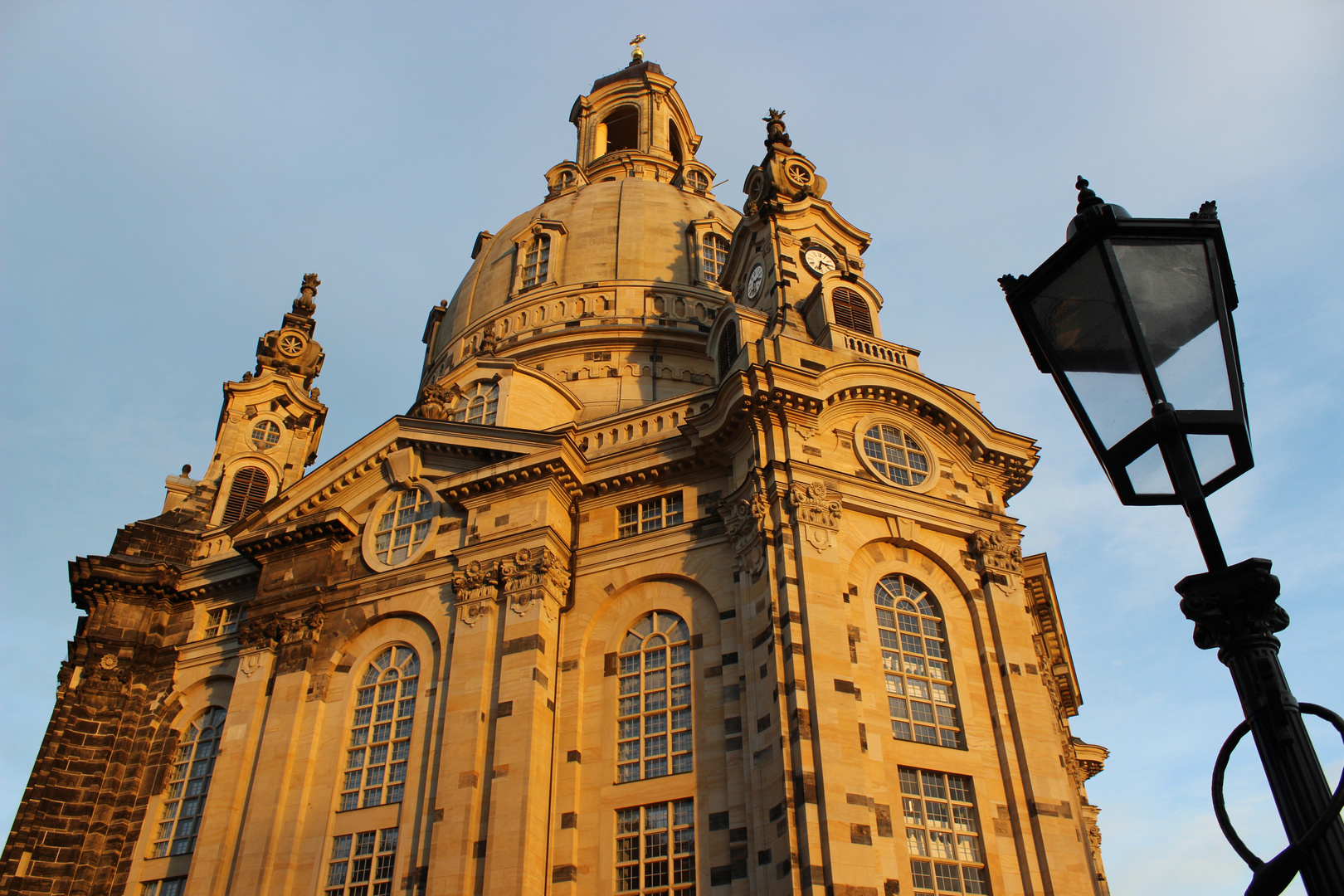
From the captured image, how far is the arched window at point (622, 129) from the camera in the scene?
233ft

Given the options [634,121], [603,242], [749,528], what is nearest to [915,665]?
[749,528]

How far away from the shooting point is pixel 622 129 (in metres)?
72.0

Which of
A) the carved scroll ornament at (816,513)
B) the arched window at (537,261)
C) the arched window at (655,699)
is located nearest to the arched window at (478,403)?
the arched window at (537,261)

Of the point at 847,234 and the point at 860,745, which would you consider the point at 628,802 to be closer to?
the point at 860,745

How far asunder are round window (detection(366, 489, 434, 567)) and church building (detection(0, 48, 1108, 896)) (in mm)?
121

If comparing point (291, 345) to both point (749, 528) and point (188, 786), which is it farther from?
point (749, 528)

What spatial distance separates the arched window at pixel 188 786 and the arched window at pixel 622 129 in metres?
48.1

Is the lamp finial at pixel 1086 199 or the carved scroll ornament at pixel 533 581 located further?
the carved scroll ornament at pixel 533 581

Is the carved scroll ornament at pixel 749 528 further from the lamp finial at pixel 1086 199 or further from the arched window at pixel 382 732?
the lamp finial at pixel 1086 199

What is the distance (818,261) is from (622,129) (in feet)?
127

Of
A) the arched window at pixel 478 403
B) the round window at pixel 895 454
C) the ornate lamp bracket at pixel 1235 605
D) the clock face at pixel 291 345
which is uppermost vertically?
the clock face at pixel 291 345

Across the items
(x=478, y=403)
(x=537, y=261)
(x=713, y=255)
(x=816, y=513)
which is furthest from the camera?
(x=537, y=261)

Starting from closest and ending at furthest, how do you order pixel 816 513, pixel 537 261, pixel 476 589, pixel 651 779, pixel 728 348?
pixel 651 779
pixel 816 513
pixel 476 589
pixel 728 348
pixel 537 261

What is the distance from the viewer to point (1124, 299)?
5.19 m
